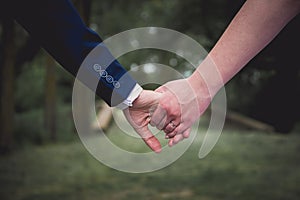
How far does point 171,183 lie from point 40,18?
4.27 feet

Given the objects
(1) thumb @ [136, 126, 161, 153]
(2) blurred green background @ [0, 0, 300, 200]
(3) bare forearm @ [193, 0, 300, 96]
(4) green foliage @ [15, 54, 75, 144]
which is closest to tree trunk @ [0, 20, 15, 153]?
(2) blurred green background @ [0, 0, 300, 200]

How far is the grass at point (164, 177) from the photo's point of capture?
1726 mm

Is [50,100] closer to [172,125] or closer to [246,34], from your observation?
[172,125]

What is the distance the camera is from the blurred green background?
1.63 m

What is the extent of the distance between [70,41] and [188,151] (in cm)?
205

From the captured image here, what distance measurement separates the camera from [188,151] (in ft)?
9.04

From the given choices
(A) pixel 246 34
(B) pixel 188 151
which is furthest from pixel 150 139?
(B) pixel 188 151

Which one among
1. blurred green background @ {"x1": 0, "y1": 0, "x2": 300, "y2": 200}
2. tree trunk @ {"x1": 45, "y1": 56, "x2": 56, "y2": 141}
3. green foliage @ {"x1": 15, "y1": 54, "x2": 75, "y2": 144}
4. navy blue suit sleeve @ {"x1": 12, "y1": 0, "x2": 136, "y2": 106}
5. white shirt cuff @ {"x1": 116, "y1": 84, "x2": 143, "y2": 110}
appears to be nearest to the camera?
navy blue suit sleeve @ {"x1": 12, "y1": 0, "x2": 136, "y2": 106}

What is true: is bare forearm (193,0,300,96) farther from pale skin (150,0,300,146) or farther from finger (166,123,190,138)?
finger (166,123,190,138)

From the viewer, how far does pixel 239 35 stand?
88cm

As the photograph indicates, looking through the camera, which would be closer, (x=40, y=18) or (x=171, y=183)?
(x=40, y=18)

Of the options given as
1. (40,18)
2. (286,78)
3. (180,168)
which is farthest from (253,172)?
(40,18)

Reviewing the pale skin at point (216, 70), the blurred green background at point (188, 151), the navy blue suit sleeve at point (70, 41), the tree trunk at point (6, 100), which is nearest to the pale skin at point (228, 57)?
the pale skin at point (216, 70)

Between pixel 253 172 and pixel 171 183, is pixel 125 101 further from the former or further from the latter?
pixel 253 172
